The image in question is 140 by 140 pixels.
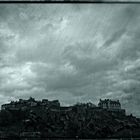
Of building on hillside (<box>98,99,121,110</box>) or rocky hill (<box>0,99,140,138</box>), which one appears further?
building on hillside (<box>98,99,121,110</box>)

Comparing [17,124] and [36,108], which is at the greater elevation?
[36,108]

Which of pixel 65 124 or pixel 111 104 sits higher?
pixel 111 104

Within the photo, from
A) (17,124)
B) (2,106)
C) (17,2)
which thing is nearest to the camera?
Answer: (17,2)

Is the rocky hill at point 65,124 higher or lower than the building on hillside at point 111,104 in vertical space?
lower

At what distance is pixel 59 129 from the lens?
107 m

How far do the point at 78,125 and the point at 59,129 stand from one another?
11.2 m

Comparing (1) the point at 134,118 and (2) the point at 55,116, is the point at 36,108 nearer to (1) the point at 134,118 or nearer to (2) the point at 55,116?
(2) the point at 55,116

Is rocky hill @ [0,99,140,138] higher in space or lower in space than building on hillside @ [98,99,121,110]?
lower

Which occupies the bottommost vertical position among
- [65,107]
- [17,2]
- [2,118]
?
[17,2]

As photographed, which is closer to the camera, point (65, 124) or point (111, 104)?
point (65, 124)

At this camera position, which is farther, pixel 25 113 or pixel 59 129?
pixel 25 113

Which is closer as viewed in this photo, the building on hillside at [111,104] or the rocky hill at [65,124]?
the rocky hill at [65,124]

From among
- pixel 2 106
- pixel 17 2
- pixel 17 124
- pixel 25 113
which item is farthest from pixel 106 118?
pixel 17 2

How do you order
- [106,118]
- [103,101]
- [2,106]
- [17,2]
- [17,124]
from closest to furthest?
[17,2], [17,124], [106,118], [2,106], [103,101]
